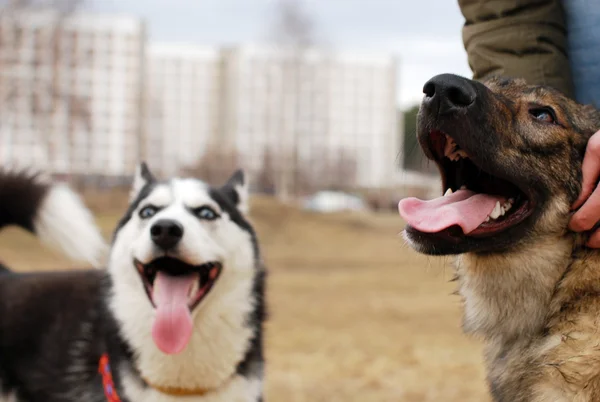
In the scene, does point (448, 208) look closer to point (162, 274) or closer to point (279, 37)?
point (162, 274)

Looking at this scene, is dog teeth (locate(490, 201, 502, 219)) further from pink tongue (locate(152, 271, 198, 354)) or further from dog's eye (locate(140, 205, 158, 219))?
dog's eye (locate(140, 205, 158, 219))

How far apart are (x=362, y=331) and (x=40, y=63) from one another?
1141 inches

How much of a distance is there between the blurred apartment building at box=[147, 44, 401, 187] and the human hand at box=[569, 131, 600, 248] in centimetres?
6715

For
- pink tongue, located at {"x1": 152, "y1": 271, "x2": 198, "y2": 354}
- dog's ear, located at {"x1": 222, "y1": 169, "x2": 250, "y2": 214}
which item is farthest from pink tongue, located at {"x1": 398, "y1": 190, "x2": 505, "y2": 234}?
dog's ear, located at {"x1": 222, "y1": 169, "x2": 250, "y2": 214}

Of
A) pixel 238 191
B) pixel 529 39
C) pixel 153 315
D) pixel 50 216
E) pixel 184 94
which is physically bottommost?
pixel 184 94

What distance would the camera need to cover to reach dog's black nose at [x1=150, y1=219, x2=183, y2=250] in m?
3.62

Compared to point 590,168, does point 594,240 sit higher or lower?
lower

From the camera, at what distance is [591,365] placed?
7.05ft

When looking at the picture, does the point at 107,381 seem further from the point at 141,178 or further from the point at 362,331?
the point at 362,331

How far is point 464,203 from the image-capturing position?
2332mm

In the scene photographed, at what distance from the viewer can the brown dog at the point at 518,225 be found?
222cm

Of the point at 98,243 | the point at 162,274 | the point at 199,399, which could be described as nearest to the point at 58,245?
the point at 98,243

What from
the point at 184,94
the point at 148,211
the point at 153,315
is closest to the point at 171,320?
the point at 153,315

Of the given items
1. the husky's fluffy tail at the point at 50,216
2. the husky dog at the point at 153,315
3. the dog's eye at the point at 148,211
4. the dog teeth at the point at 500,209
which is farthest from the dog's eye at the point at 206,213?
the dog teeth at the point at 500,209
